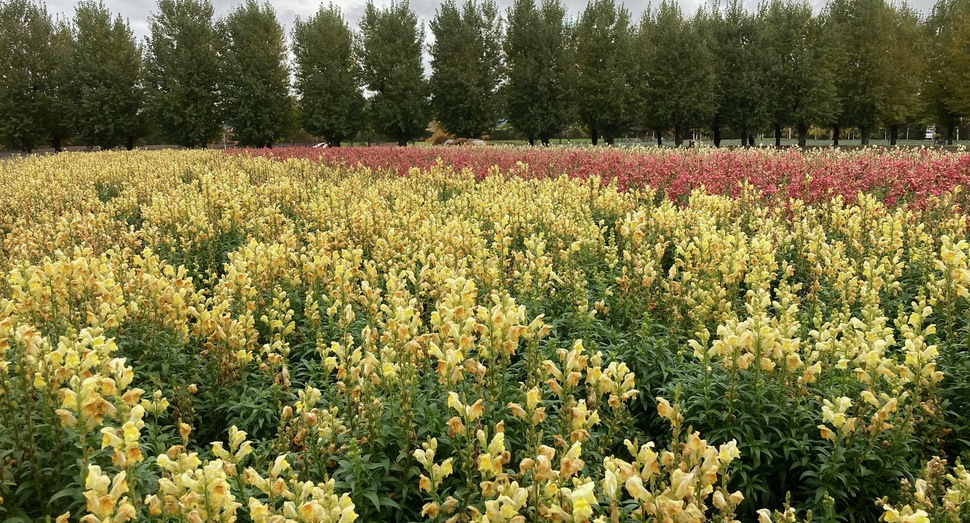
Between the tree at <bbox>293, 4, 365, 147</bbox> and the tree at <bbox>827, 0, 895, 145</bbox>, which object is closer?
the tree at <bbox>827, 0, 895, 145</bbox>

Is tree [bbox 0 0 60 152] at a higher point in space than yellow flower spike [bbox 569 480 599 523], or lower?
higher

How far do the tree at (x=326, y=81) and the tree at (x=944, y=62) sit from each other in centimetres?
3851

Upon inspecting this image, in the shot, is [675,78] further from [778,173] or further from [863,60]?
[778,173]

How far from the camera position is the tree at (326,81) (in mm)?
43688

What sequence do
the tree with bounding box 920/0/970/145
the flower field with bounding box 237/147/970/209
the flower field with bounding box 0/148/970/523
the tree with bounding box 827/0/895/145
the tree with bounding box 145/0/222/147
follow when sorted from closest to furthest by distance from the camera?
the flower field with bounding box 0/148/970/523 < the flower field with bounding box 237/147/970/209 < the tree with bounding box 827/0/895/145 < the tree with bounding box 920/0/970/145 < the tree with bounding box 145/0/222/147

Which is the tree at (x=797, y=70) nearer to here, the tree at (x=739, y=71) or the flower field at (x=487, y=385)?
the tree at (x=739, y=71)

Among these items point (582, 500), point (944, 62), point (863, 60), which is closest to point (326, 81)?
point (863, 60)

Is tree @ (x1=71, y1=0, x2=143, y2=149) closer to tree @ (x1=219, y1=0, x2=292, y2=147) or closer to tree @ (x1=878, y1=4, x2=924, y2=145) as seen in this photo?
tree @ (x1=219, y1=0, x2=292, y2=147)

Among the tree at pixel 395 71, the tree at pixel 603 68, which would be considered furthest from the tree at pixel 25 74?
the tree at pixel 603 68

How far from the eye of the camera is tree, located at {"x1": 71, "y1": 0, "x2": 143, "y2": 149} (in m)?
44.0

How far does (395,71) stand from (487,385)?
40.9m

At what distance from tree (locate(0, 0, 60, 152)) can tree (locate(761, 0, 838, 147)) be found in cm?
4964

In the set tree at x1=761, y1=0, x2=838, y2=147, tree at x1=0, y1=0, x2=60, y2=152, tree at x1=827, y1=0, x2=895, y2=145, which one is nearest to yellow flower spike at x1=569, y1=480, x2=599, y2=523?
tree at x1=761, y1=0, x2=838, y2=147

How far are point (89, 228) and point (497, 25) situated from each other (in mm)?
39106
